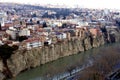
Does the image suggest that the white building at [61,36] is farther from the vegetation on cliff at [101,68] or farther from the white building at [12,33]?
the vegetation on cliff at [101,68]

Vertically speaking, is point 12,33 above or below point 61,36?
above

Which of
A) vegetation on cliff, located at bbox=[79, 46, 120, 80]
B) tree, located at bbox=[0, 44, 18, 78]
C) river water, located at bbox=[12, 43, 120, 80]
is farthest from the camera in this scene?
tree, located at bbox=[0, 44, 18, 78]

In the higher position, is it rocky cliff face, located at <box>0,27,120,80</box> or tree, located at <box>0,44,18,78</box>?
tree, located at <box>0,44,18,78</box>

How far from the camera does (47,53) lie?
1426 centimetres

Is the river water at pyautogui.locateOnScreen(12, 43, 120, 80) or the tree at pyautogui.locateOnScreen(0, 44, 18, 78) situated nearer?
the river water at pyautogui.locateOnScreen(12, 43, 120, 80)

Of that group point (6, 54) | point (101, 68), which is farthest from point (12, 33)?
point (101, 68)

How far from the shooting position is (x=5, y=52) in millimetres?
11922

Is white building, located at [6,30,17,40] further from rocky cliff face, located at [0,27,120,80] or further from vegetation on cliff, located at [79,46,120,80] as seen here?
vegetation on cliff, located at [79,46,120,80]

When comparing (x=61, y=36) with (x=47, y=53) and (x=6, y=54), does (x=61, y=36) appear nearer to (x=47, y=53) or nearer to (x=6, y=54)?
(x=47, y=53)

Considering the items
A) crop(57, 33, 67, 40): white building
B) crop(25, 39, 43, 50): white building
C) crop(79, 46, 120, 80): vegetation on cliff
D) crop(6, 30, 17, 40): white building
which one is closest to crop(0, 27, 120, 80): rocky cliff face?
crop(25, 39, 43, 50): white building

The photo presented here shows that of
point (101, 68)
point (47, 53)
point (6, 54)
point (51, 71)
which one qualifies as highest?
point (6, 54)

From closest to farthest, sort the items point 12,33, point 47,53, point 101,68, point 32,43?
1. point 101,68
2. point 32,43
3. point 47,53
4. point 12,33

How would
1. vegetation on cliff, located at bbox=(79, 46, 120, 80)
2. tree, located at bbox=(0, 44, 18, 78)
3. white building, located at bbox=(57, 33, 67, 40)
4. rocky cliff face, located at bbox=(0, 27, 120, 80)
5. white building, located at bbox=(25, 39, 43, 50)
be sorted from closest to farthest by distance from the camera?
vegetation on cliff, located at bbox=(79, 46, 120, 80), tree, located at bbox=(0, 44, 18, 78), rocky cliff face, located at bbox=(0, 27, 120, 80), white building, located at bbox=(25, 39, 43, 50), white building, located at bbox=(57, 33, 67, 40)

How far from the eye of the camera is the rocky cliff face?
12016 millimetres
